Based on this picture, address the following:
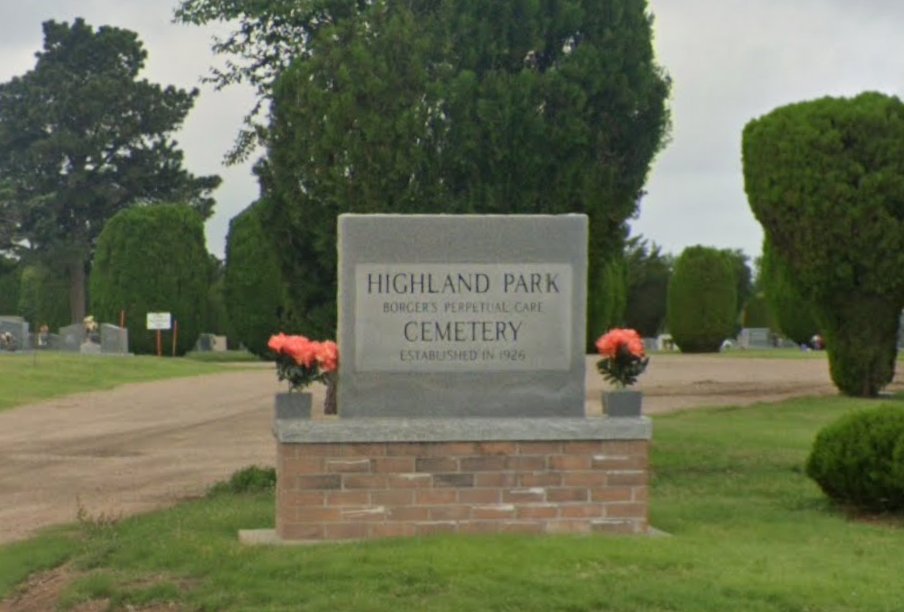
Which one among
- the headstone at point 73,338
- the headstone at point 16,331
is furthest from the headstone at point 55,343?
the headstone at point 16,331

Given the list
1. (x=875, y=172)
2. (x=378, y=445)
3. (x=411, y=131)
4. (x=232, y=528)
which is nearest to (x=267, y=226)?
(x=411, y=131)

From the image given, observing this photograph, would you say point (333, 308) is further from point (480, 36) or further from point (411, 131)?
point (480, 36)

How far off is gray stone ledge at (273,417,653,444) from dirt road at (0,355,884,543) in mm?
3696

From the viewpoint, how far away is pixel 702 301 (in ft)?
203

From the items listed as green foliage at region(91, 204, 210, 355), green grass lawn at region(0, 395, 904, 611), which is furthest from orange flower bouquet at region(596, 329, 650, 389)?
green foliage at region(91, 204, 210, 355)

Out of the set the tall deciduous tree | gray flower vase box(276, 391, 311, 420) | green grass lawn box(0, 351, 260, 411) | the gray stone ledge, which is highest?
the tall deciduous tree

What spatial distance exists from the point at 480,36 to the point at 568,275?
7.14 m

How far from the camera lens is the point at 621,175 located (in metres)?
19.2

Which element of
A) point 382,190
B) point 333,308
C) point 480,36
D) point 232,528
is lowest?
point 232,528

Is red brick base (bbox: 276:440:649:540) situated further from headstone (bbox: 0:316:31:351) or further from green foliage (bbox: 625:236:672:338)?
green foliage (bbox: 625:236:672:338)

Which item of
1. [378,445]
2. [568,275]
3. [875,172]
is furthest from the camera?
[875,172]

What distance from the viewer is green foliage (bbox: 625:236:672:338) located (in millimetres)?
78875

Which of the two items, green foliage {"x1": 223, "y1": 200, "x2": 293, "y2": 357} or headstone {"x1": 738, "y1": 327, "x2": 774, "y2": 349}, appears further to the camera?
headstone {"x1": 738, "y1": 327, "x2": 774, "y2": 349}

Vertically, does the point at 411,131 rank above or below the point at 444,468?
above
